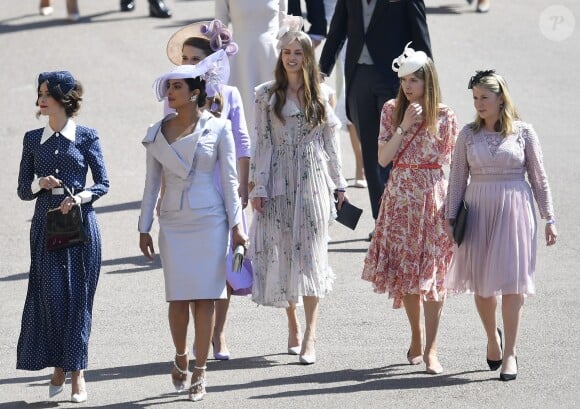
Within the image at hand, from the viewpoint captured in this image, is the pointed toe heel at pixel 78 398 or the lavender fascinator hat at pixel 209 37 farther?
the lavender fascinator hat at pixel 209 37

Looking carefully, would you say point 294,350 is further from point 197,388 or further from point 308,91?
point 308,91

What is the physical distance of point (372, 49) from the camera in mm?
10578

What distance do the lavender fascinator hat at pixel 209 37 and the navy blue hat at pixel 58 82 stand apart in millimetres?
1053

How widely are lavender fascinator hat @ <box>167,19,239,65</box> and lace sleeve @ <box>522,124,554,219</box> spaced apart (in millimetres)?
1843

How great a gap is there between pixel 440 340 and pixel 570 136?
20.7ft

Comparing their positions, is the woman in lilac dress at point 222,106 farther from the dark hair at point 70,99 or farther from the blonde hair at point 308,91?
the dark hair at point 70,99

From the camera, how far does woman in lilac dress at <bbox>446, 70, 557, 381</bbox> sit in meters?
8.05

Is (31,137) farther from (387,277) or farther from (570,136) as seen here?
(570,136)

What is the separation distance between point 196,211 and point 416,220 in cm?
142

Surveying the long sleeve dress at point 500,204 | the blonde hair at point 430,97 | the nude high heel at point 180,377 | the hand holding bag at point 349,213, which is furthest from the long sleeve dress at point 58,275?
the long sleeve dress at point 500,204

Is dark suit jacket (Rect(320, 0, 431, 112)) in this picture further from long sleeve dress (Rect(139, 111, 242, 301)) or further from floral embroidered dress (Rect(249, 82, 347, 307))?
long sleeve dress (Rect(139, 111, 242, 301))

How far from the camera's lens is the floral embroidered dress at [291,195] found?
8.61 metres

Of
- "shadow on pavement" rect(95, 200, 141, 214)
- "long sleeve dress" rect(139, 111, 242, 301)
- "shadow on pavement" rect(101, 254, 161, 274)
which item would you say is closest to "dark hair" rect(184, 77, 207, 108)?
"long sleeve dress" rect(139, 111, 242, 301)

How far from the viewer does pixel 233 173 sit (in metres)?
7.77
